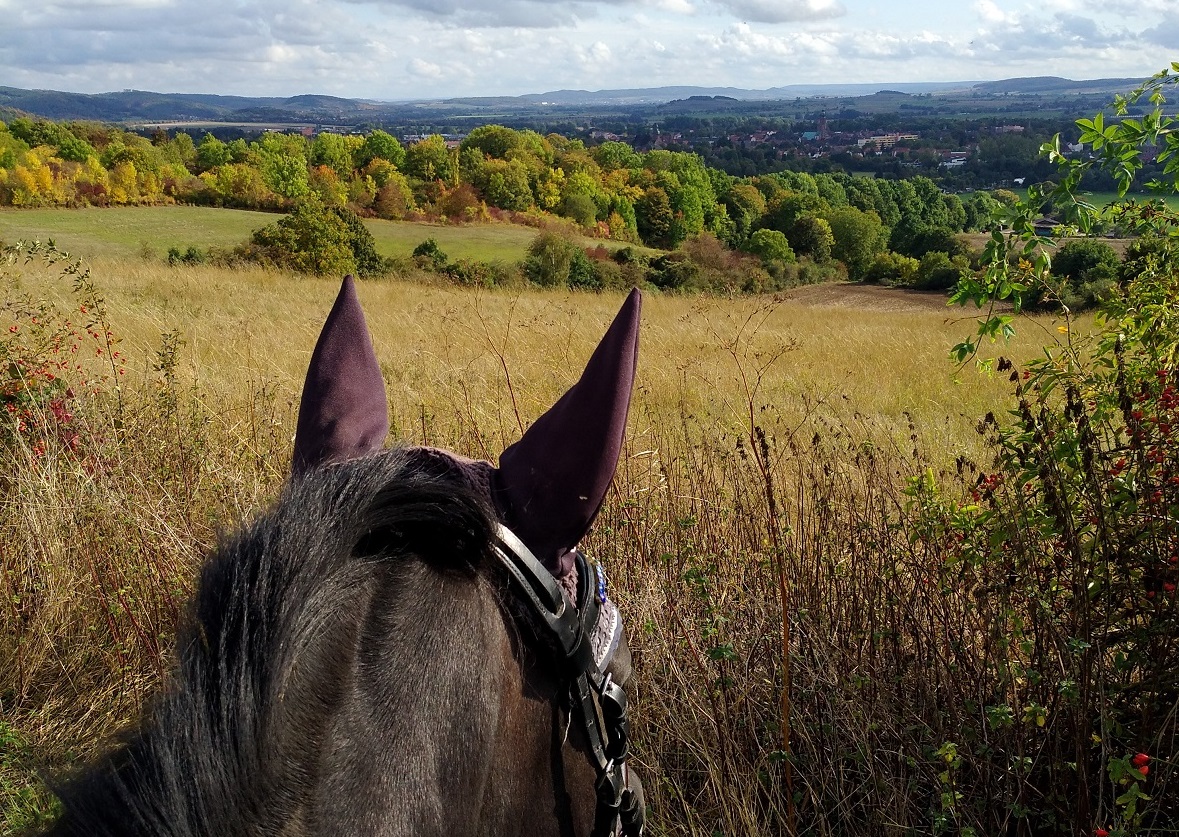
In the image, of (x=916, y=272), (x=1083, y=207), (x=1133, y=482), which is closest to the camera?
(x=1133, y=482)

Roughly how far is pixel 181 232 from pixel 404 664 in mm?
36723

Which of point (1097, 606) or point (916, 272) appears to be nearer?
point (1097, 606)

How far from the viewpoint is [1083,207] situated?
2.56 m

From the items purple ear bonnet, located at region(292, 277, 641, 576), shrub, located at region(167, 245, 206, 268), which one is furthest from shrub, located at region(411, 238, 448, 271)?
purple ear bonnet, located at region(292, 277, 641, 576)

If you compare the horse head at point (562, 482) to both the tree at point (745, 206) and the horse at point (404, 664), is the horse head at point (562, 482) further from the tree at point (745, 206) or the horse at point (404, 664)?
the tree at point (745, 206)

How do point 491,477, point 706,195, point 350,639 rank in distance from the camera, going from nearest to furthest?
point 350,639 → point 491,477 → point 706,195

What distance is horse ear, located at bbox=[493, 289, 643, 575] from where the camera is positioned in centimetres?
99

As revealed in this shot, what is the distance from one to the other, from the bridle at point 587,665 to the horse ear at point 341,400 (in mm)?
353

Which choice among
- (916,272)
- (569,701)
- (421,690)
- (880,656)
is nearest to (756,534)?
(880,656)

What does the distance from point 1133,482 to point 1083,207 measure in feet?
2.81

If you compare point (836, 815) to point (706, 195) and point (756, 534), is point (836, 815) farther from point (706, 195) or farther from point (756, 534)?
point (706, 195)

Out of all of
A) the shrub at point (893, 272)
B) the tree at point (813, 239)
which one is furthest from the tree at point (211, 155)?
the shrub at point (893, 272)

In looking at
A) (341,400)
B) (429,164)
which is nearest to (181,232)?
(341,400)

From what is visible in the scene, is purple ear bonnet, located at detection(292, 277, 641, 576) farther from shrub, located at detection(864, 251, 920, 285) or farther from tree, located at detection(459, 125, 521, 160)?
tree, located at detection(459, 125, 521, 160)
